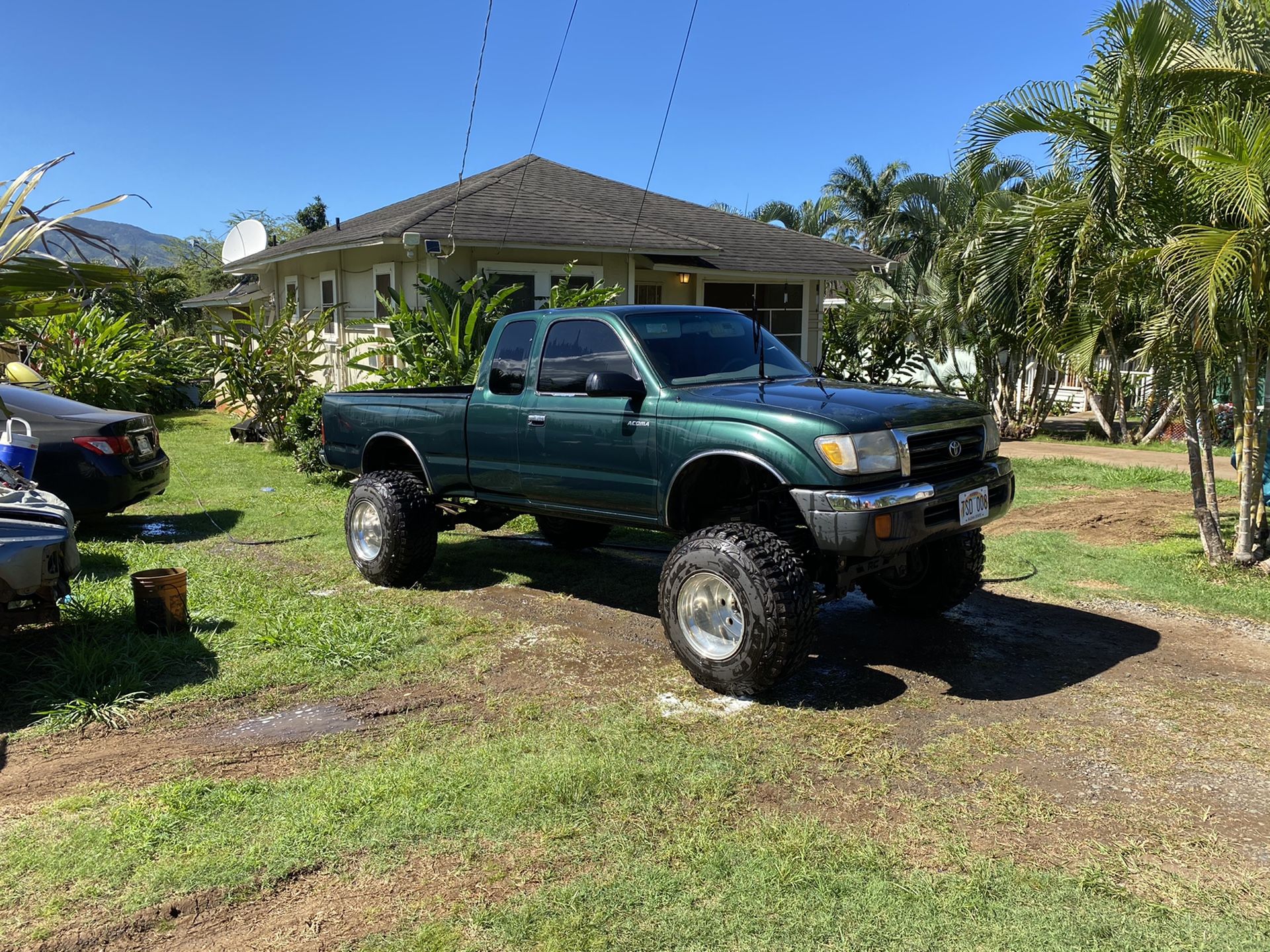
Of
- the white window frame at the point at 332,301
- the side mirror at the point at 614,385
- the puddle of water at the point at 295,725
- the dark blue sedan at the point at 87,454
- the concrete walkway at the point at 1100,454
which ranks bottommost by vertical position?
the puddle of water at the point at 295,725

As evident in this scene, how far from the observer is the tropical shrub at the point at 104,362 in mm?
17094

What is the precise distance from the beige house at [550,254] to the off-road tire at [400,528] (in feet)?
16.6

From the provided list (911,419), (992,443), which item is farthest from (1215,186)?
(911,419)

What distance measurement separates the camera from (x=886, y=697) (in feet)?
16.6

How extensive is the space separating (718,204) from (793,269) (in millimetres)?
35841

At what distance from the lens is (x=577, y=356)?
6219mm

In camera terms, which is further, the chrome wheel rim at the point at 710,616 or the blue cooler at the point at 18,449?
the blue cooler at the point at 18,449

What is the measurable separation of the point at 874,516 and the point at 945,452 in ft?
2.57

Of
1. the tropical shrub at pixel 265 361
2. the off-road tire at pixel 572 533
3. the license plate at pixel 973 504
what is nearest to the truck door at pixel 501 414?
the off-road tire at pixel 572 533

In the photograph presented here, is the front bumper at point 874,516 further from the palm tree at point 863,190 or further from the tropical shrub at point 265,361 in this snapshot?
the palm tree at point 863,190

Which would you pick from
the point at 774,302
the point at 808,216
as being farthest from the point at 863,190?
the point at 774,302

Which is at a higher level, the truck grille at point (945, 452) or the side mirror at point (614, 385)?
the side mirror at point (614, 385)

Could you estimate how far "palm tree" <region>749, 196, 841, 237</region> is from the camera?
44.6 m

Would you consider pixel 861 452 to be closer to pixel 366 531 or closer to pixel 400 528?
pixel 400 528
